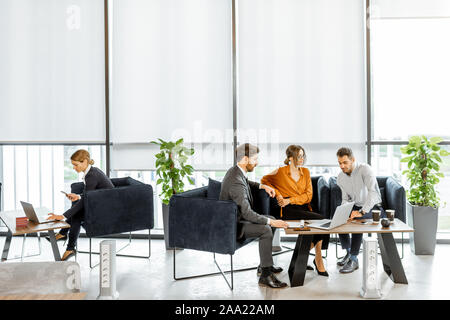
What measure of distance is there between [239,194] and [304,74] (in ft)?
7.34

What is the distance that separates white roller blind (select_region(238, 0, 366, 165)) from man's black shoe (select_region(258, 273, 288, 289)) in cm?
189

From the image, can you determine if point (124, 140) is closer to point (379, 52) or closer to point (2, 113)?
point (2, 113)

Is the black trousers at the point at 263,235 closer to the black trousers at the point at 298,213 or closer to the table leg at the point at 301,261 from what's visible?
the table leg at the point at 301,261

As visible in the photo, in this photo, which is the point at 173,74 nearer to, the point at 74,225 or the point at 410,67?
the point at 74,225

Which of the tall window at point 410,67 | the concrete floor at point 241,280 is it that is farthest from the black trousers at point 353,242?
the tall window at point 410,67

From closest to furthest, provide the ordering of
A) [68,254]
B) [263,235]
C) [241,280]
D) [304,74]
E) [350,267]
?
[263,235] → [241,280] → [350,267] → [68,254] → [304,74]

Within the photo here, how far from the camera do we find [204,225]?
12.3 feet

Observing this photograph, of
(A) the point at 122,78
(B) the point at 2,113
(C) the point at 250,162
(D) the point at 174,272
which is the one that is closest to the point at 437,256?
(C) the point at 250,162

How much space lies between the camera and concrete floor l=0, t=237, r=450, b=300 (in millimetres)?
3555

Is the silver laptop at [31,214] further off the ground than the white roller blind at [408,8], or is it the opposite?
the white roller blind at [408,8]

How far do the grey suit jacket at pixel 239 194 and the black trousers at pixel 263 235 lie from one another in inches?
1.9

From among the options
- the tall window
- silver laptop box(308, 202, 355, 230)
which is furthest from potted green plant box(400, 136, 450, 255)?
silver laptop box(308, 202, 355, 230)

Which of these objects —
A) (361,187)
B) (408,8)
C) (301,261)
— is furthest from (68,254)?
(408,8)

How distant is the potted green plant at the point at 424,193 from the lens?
4.73 m
